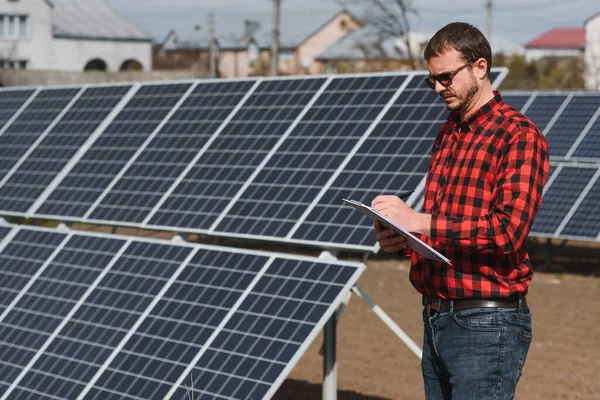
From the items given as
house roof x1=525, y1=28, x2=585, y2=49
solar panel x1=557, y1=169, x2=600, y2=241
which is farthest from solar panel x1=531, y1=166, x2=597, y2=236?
house roof x1=525, y1=28, x2=585, y2=49

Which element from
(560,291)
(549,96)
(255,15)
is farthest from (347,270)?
(255,15)

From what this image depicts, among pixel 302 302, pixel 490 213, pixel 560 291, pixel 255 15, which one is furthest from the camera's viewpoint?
pixel 255 15

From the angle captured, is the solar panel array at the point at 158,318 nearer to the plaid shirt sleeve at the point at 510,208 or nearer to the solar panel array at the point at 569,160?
the plaid shirt sleeve at the point at 510,208

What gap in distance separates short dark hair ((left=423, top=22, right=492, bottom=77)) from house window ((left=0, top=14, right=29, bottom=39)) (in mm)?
54065

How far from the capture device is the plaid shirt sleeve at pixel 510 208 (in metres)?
3.92

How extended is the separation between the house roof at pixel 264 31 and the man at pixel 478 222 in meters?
76.3

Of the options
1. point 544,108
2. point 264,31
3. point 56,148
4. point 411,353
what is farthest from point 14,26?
point 411,353

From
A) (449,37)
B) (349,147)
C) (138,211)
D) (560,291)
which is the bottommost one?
(560,291)

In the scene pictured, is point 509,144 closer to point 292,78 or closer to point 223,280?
point 223,280

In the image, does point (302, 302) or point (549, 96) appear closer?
point (302, 302)

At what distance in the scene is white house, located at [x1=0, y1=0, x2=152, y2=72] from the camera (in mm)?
55562

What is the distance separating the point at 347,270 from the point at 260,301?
61 centimetres

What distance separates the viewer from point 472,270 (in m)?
4.10

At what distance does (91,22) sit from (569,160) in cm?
4661
